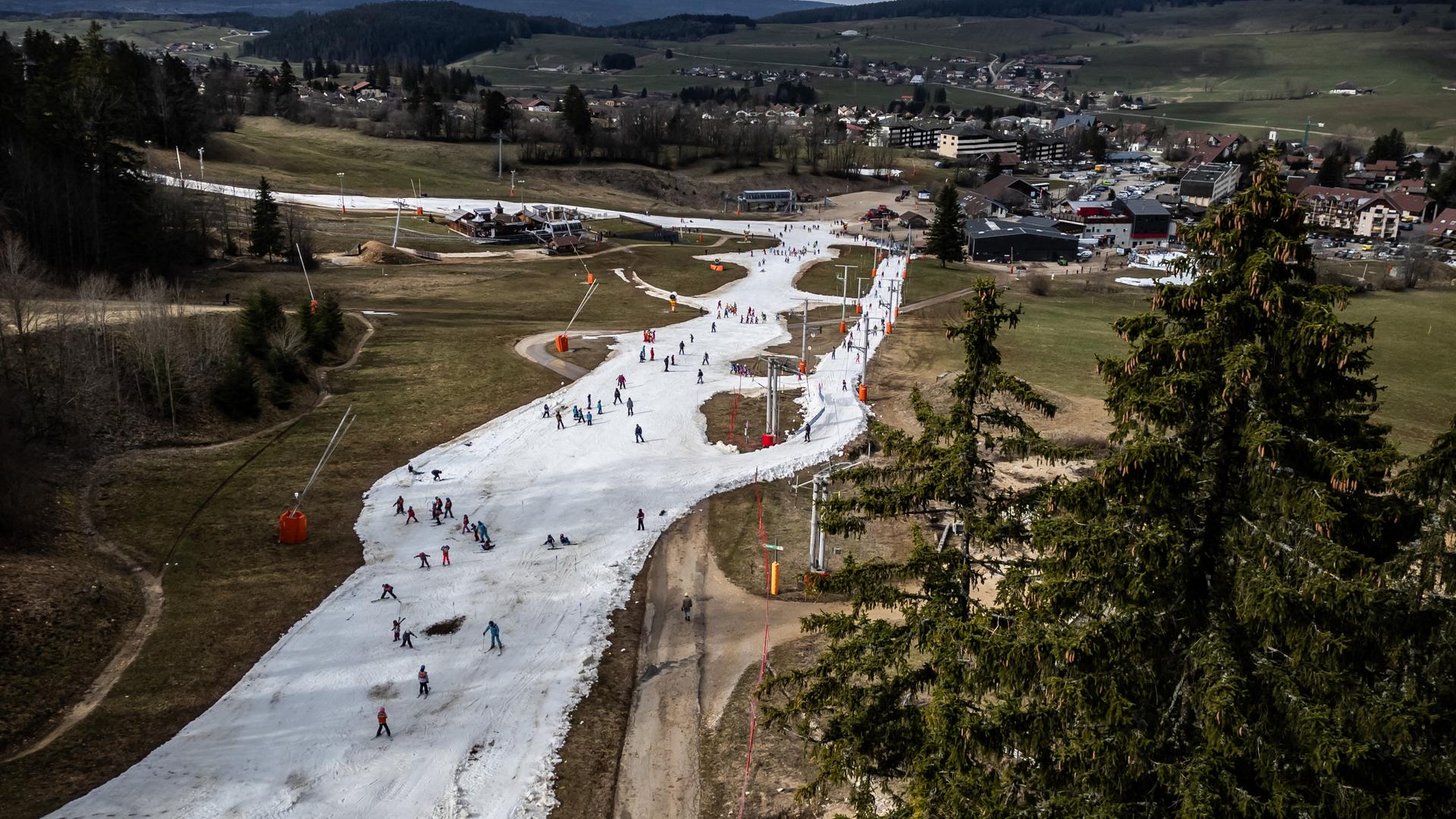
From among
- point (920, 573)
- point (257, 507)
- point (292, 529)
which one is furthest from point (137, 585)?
point (920, 573)

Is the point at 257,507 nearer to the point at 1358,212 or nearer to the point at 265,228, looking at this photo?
the point at 265,228

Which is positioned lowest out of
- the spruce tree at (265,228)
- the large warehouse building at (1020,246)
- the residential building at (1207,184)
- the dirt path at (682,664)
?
the dirt path at (682,664)

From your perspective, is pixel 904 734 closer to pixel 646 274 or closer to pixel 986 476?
pixel 986 476

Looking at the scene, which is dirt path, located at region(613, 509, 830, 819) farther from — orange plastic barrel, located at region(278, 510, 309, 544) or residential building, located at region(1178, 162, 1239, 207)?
residential building, located at region(1178, 162, 1239, 207)

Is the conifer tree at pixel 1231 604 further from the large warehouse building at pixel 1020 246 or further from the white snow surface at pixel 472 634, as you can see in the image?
the large warehouse building at pixel 1020 246

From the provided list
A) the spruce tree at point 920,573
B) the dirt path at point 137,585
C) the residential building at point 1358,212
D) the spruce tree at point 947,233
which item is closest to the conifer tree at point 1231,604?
the spruce tree at point 920,573
